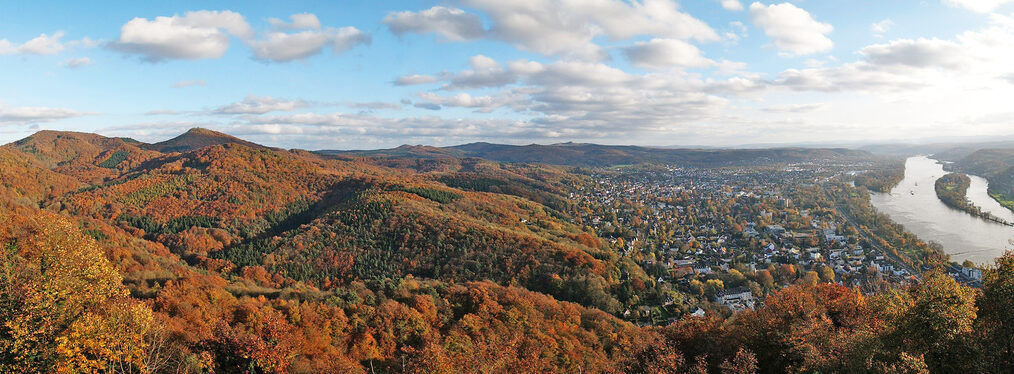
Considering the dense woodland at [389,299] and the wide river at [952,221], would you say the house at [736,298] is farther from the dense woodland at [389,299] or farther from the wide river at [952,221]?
the wide river at [952,221]

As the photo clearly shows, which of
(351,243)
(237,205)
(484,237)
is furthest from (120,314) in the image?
(237,205)

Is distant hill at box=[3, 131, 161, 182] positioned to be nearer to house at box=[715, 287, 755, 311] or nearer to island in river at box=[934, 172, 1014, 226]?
house at box=[715, 287, 755, 311]

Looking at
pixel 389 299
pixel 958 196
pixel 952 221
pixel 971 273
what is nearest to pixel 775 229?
pixel 952 221

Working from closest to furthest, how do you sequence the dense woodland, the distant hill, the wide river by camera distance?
the dense woodland, the wide river, the distant hill

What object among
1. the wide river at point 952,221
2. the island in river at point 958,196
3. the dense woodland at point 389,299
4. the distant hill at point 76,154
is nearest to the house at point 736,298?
the dense woodland at point 389,299

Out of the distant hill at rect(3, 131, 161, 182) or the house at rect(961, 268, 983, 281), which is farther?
the distant hill at rect(3, 131, 161, 182)

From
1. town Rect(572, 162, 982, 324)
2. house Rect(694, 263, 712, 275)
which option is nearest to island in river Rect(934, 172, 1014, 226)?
town Rect(572, 162, 982, 324)

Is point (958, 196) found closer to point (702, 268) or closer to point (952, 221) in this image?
point (952, 221)

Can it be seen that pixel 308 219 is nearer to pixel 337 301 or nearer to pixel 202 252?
pixel 202 252
